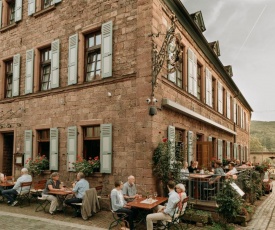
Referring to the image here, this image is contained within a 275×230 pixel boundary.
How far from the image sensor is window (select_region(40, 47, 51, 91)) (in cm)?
1196

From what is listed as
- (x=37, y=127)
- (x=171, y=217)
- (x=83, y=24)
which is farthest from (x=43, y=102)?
(x=171, y=217)

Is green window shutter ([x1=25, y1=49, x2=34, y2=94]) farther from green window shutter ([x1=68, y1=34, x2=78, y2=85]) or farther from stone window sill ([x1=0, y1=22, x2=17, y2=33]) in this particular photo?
green window shutter ([x1=68, y1=34, x2=78, y2=85])

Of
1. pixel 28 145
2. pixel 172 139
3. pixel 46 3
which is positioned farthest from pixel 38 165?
pixel 46 3

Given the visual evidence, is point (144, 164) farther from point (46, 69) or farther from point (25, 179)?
point (46, 69)

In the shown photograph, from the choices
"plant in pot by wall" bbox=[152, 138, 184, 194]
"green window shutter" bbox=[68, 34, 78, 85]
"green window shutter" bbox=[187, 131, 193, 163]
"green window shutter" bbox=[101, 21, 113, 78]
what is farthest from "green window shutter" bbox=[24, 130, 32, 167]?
"green window shutter" bbox=[187, 131, 193, 163]

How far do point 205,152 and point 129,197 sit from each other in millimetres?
5970

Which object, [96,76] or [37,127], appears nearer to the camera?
[96,76]

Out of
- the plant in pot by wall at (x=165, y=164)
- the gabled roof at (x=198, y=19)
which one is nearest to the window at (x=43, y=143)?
the plant in pot by wall at (x=165, y=164)

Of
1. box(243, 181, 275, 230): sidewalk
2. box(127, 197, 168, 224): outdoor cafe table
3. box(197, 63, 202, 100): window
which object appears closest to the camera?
box(127, 197, 168, 224): outdoor cafe table

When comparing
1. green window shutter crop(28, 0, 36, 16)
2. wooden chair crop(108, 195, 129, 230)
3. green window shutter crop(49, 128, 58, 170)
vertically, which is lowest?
wooden chair crop(108, 195, 129, 230)

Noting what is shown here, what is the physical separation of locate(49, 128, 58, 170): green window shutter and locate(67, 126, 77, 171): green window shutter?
2.04ft

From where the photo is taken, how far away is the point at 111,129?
9508 mm

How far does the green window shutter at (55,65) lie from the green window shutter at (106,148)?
2978 mm

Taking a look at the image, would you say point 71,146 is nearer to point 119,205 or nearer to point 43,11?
point 119,205
